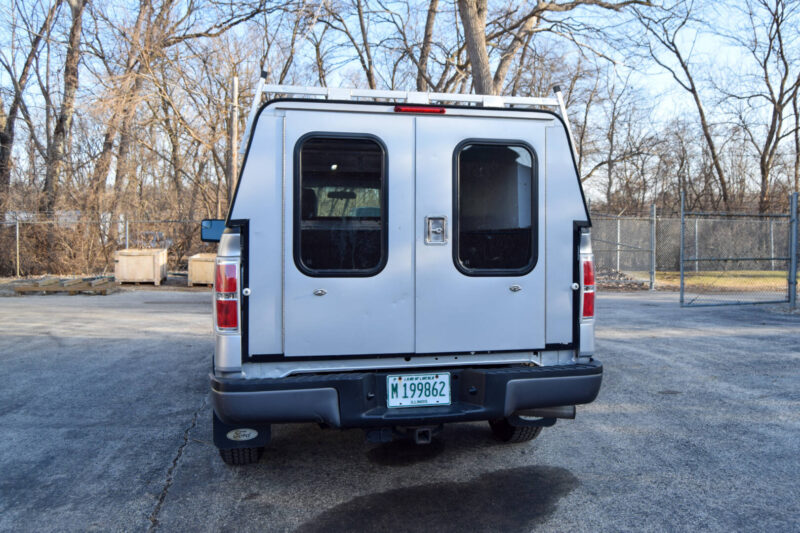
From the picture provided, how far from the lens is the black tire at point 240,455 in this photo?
3854mm

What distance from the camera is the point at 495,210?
12.0ft

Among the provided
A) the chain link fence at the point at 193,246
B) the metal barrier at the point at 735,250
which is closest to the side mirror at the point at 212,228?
the chain link fence at the point at 193,246

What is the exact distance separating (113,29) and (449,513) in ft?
71.7

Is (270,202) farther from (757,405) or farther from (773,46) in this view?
(773,46)

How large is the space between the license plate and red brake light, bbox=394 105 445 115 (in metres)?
1.58

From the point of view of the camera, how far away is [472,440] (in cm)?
459

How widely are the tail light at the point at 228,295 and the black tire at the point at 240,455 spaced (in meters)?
1.03

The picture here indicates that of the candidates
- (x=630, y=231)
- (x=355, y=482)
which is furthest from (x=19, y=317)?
(x=630, y=231)

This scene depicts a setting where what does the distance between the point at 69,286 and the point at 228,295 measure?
48.1 feet

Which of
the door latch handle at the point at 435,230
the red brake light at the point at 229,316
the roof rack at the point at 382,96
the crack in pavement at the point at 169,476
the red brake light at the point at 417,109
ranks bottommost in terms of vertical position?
the crack in pavement at the point at 169,476

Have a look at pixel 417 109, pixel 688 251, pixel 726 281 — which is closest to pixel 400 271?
pixel 417 109

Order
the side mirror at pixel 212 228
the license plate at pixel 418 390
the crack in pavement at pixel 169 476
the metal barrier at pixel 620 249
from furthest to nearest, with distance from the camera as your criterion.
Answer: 1. the metal barrier at pixel 620 249
2. the side mirror at pixel 212 228
3. the license plate at pixel 418 390
4. the crack in pavement at pixel 169 476

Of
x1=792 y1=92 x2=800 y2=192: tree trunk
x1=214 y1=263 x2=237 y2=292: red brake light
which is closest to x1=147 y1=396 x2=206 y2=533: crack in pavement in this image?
x1=214 y1=263 x2=237 y2=292: red brake light

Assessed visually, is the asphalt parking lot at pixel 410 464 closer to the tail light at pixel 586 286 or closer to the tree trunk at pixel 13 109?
the tail light at pixel 586 286
